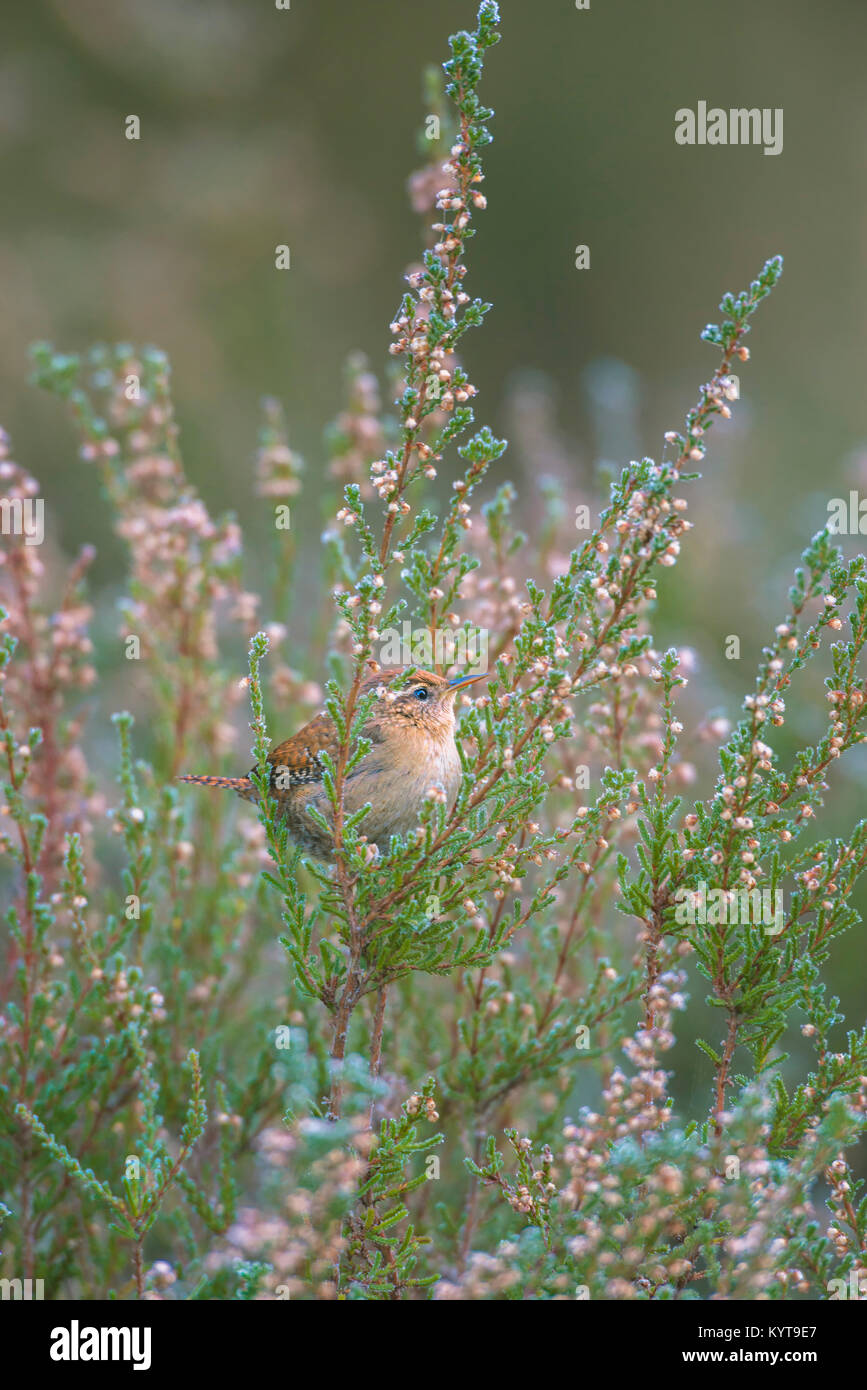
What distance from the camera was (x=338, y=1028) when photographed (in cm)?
236

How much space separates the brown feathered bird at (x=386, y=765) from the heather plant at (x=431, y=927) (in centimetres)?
16

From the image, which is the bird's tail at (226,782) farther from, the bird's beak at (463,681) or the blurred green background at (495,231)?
the blurred green background at (495,231)

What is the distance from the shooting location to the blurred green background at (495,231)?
739cm

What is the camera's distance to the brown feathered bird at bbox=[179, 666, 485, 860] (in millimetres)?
2926

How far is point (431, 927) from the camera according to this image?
2.41m

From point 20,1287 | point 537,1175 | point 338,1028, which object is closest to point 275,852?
point 338,1028

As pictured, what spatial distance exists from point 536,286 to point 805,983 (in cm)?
870

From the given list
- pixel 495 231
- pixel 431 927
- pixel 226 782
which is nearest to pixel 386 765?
pixel 226 782

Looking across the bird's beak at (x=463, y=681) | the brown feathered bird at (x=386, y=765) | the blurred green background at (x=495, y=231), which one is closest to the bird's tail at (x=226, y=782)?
the brown feathered bird at (x=386, y=765)

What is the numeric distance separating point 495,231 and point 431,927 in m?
8.56

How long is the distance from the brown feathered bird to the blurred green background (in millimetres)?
2858

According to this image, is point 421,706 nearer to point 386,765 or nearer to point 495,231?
point 386,765

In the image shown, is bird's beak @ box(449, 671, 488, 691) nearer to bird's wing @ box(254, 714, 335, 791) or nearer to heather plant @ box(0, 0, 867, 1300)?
heather plant @ box(0, 0, 867, 1300)
